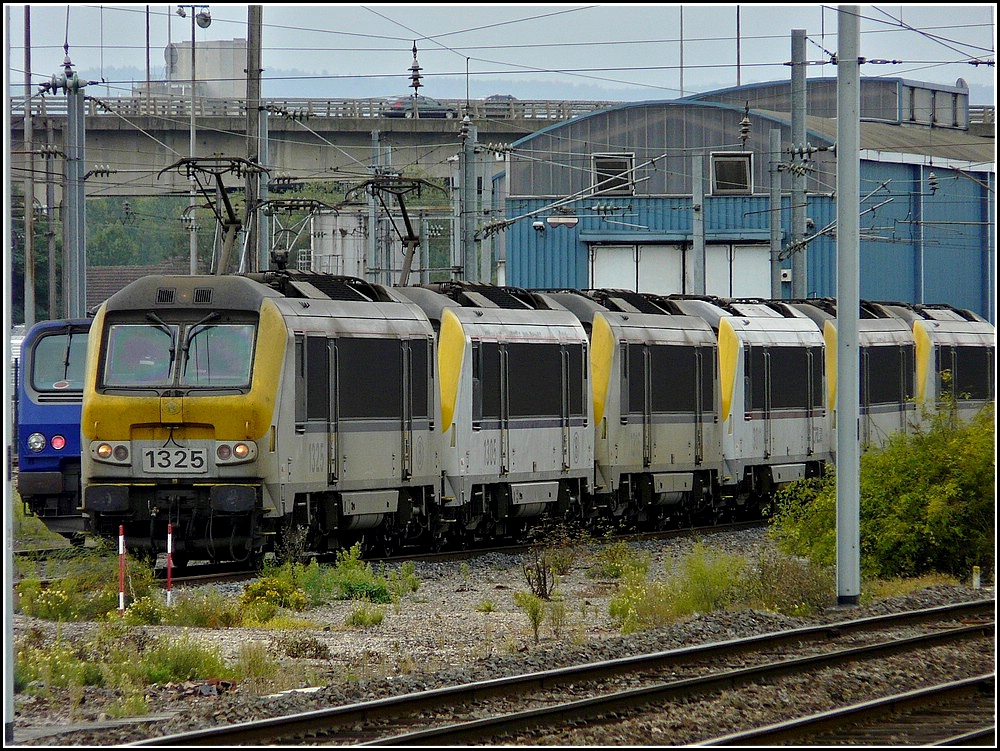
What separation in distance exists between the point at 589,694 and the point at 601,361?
12.6m

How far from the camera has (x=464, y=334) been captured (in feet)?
67.5

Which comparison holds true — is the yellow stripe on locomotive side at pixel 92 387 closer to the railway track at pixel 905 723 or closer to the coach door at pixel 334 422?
the coach door at pixel 334 422

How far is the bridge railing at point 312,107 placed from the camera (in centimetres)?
4612

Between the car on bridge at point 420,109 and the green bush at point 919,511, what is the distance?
33.7 metres

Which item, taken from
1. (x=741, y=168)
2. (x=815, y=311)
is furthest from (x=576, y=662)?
(x=741, y=168)

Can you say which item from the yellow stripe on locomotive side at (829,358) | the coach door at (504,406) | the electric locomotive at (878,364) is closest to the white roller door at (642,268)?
the electric locomotive at (878,364)

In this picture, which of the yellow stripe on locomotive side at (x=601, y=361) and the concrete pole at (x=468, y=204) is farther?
the concrete pole at (x=468, y=204)

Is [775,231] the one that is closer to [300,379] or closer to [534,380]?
[534,380]

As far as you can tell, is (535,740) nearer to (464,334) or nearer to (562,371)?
(464,334)

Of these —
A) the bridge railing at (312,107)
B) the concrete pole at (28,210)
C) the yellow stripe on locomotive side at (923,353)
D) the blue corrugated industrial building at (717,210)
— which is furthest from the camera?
the blue corrugated industrial building at (717,210)

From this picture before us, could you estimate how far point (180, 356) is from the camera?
58.2ft

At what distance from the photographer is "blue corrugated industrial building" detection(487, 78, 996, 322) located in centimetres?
5141

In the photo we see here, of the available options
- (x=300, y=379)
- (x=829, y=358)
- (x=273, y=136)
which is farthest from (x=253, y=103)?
(x=273, y=136)

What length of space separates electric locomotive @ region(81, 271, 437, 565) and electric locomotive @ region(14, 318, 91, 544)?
10.2ft
